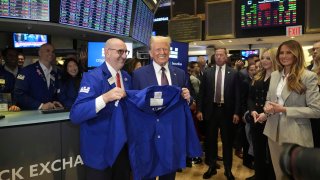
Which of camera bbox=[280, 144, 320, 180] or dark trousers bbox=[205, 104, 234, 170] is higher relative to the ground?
camera bbox=[280, 144, 320, 180]

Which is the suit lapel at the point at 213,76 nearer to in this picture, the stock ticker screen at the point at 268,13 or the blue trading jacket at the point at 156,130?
the blue trading jacket at the point at 156,130

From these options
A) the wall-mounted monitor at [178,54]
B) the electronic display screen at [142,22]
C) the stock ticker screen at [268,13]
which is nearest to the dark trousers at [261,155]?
the wall-mounted monitor at [178,54]

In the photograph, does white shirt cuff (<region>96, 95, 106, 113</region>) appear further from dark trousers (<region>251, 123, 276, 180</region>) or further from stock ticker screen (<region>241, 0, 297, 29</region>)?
stock ticker screen (<region>241, 0, 297, 29</region>)

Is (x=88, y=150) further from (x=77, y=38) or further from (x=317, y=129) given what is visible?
(x=77, y=38)

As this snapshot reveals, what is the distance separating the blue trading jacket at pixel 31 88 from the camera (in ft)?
9.91

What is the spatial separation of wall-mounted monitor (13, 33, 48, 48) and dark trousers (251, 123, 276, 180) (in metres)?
3.66

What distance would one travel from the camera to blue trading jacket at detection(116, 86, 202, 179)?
79.9 inches

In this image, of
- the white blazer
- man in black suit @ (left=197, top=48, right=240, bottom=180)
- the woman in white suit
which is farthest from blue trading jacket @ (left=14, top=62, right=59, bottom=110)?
the white blazer

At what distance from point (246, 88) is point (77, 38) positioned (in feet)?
9.71

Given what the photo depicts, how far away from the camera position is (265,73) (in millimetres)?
3293

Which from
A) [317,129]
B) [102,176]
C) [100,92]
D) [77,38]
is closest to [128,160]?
[102,176]

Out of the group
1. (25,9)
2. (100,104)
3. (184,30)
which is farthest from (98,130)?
(184,30)

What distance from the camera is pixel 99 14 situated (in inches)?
166

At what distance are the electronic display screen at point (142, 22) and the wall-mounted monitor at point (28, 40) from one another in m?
1.53
